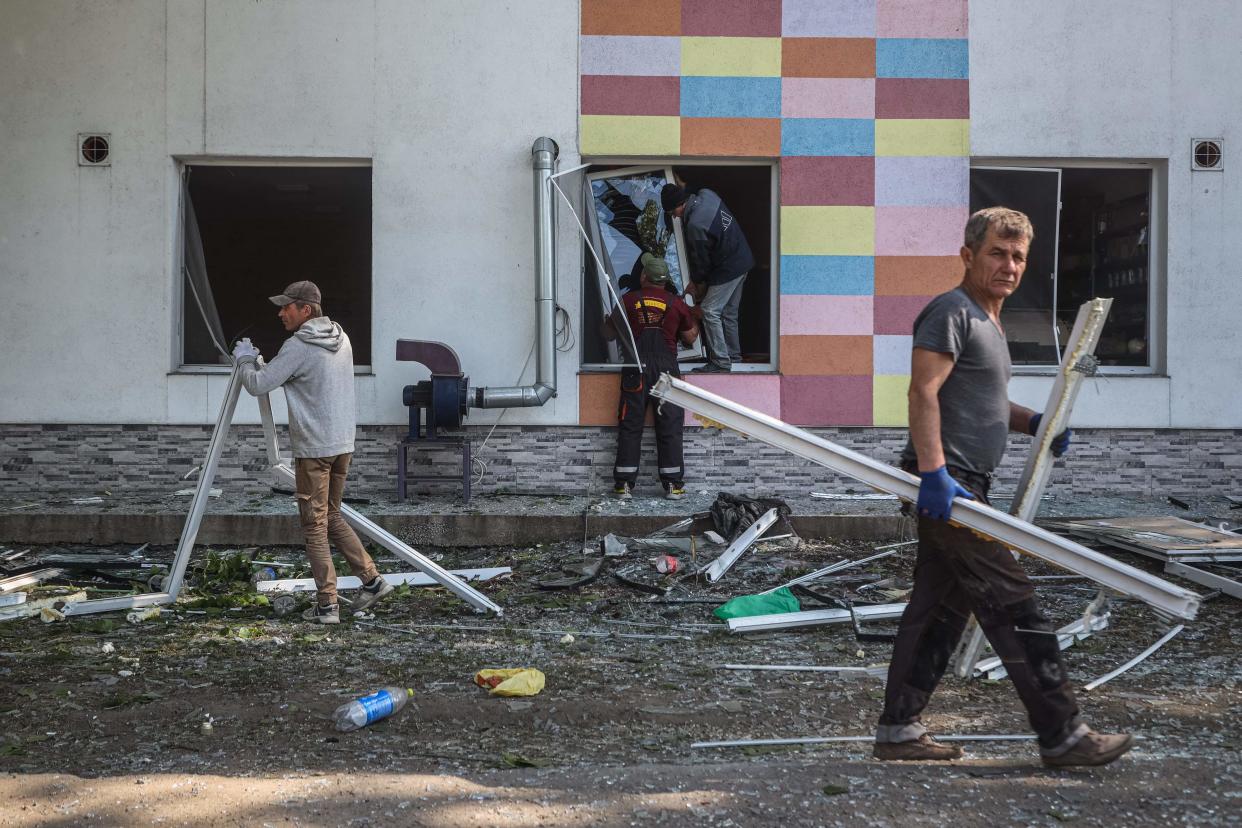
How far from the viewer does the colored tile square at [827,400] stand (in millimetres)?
9812

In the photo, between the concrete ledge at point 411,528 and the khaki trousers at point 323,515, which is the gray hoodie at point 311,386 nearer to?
the khaki trousers at point 323,515

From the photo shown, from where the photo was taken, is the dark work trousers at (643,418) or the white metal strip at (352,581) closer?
the white metal strip at (352,581)

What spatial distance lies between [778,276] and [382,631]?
520 centimetres

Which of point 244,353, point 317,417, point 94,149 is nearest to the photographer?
point 244,353

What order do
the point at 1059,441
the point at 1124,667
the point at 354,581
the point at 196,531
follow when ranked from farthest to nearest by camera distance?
1. the point at 354,581
2. the point at 196,531
3. the point at 1124,667
4. the point at 1059,441

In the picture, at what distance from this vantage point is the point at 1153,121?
977 cm

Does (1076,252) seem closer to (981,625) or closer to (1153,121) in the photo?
(1153,121)

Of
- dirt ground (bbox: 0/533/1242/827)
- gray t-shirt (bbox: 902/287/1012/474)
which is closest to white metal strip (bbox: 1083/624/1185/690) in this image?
dirt ground (bbox: 0/533/1242/827)

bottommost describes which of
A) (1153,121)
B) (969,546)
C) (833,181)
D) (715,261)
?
(969,546)

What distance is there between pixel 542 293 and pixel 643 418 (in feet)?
4.41

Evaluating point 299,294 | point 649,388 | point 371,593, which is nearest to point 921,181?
point 649,388

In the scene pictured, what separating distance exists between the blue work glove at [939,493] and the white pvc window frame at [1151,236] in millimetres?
6653

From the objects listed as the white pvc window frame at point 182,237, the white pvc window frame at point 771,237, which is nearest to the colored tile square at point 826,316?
the white pvc window frame at point 771,237

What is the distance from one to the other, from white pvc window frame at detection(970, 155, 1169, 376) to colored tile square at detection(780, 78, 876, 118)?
3.54ft
